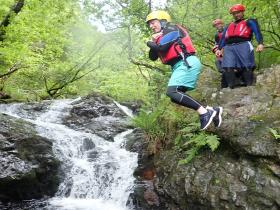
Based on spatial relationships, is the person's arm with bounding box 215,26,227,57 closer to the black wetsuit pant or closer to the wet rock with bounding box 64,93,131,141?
the black wetsuit pant

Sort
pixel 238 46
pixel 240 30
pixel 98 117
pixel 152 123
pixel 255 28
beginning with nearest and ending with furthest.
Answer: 1. pixel 255 28
2. pixel 240 30
3. pixel 238 46
4. pixel 152 123
5. pixel 98 117

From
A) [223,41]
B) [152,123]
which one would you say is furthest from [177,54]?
[152,123]

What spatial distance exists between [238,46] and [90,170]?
5282 mm

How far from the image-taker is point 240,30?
7777 millimetres

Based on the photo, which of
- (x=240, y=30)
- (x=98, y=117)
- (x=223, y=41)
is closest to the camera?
(x=240, y=30)

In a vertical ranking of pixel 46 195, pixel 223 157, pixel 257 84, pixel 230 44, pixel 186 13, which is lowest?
pixel 46 195

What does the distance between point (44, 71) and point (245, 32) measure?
16.5m

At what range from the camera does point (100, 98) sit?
18922 millimetres

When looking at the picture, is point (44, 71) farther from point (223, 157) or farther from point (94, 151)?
point (223, 157)

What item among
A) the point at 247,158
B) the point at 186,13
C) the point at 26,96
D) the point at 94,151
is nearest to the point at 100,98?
the point at 26,96

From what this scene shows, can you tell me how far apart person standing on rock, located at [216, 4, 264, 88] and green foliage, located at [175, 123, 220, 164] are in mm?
1505

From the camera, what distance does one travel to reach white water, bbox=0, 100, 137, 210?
905 cm

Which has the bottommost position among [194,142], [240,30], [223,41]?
[194,142]

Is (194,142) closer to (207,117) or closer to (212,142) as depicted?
(212,142)
